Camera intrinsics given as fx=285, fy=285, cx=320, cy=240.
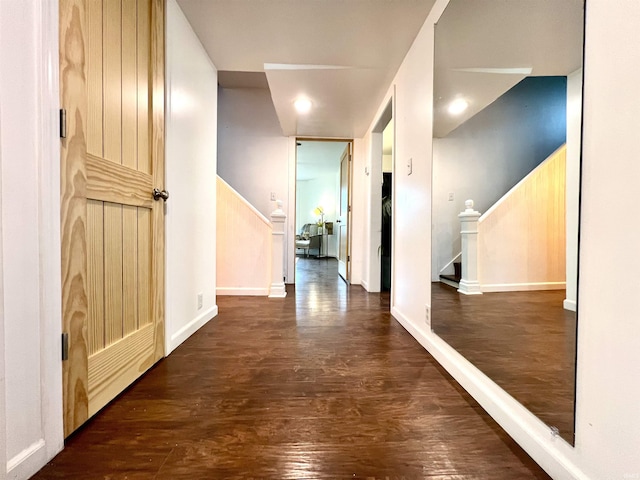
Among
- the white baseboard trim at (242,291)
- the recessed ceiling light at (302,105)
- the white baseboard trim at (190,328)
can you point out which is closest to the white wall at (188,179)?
the white baseboard trim at (190,328)

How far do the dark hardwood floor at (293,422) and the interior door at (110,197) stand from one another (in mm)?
181

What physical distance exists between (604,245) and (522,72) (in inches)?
32.7

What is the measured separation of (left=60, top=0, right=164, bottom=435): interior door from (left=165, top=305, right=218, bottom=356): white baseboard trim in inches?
5.2

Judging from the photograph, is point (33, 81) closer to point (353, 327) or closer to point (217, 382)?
point (217, 382)

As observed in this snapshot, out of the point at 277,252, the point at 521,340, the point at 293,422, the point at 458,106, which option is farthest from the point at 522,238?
the point at 277,252

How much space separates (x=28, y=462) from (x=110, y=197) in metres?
0.89

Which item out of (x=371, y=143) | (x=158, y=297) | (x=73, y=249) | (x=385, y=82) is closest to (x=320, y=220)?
(x=371, y=143)

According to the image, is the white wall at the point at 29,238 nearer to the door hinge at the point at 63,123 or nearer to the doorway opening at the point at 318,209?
the door hinge at the point at 63,123

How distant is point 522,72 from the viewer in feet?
3.77

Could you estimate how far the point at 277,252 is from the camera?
129 inches

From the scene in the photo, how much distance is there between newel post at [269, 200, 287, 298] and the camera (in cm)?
326

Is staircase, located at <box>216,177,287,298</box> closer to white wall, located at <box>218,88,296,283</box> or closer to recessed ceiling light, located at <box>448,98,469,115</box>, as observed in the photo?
white wall, located at <box>218,88,296,283</box>

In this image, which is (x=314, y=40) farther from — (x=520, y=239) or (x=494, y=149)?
(x=520, y=239)

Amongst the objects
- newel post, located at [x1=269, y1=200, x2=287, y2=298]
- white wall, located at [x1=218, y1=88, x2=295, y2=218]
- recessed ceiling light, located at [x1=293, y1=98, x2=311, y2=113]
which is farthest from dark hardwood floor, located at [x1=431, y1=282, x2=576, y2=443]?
white wall, located at [x1=218, y1=88, x2=295, y2=218]
